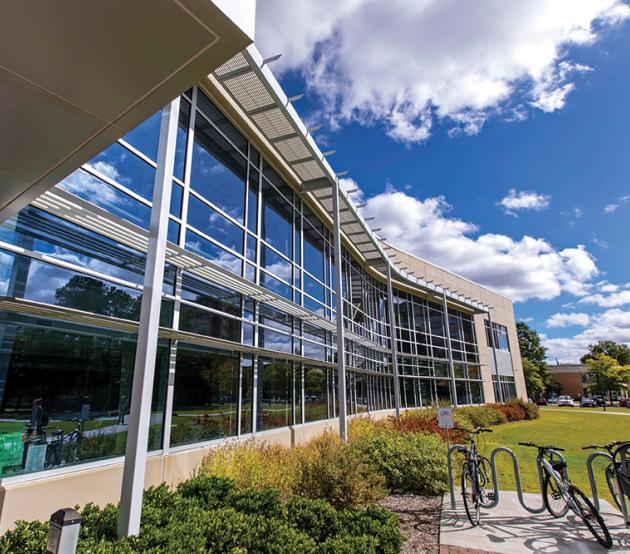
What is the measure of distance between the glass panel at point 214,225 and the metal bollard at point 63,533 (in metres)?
7.22

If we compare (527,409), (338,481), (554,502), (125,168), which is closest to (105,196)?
(125,168)

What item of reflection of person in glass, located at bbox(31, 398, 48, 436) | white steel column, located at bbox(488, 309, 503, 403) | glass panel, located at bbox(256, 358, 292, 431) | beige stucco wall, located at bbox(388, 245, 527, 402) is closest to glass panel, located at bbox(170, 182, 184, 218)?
reflection of person in glass, located at bbox(31, 398, 48, 436)

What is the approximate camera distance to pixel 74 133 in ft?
9.13

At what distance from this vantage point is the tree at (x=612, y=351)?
10100cm

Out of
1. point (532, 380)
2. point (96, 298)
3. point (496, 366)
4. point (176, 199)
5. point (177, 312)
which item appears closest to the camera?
point (96, 298)

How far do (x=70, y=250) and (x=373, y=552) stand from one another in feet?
19.6

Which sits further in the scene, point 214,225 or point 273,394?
point 273,394

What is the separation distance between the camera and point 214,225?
10.1m

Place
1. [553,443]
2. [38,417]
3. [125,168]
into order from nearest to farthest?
[38,417] < [125,168] < [553,443]

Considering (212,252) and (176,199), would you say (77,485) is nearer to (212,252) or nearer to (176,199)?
(212,252)

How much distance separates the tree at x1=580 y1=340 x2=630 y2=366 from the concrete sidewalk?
371 feet

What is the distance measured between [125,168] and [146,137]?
94 cm

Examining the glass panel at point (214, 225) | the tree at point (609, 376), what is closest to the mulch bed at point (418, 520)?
the glass panel at point (214, 225)

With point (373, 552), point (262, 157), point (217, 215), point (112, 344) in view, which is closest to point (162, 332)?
point (112, 344)
